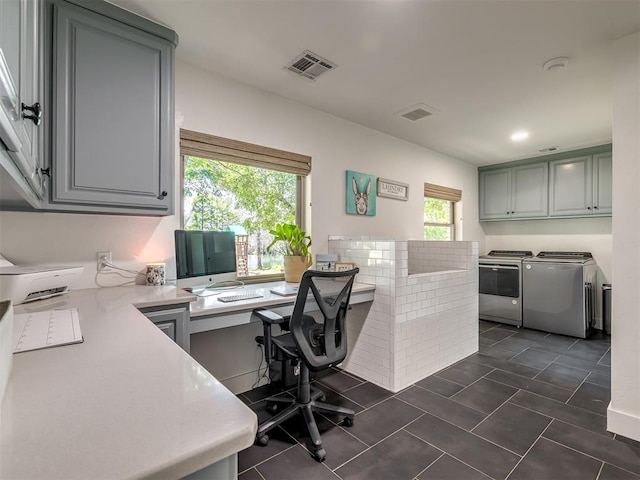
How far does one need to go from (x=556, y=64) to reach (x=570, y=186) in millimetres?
2740

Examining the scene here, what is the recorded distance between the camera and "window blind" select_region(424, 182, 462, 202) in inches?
169

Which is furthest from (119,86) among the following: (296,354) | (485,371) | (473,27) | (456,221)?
(456,221)

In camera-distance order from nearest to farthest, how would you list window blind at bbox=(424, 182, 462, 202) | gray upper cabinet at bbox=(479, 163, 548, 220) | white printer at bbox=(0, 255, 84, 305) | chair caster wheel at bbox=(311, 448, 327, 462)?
white printer at bbox=(0, 255, 84, 305) → chair caster wheel at bbox=(311, 448, 327, 462) → window blind at bbox=(424, 182, 462, 202) → gray upper cabinet at bbox=(479, 163, 548, 220)

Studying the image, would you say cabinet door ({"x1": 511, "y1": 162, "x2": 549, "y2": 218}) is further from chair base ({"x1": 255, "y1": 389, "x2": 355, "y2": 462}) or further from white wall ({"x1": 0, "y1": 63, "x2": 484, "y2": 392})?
chair base ({"x1": 255, "y1": 389, "x2": 355, "y2": 462})

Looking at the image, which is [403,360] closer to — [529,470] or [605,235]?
[529,470]

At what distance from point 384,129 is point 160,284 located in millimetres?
2835

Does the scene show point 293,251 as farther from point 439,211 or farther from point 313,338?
point 439,211

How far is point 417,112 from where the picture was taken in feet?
10.1

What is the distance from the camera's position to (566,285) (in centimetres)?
383

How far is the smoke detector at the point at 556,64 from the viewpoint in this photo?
2.17 m

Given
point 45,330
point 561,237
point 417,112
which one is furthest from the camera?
point 561,237

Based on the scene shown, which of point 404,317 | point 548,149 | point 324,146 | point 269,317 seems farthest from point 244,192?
point 548,149

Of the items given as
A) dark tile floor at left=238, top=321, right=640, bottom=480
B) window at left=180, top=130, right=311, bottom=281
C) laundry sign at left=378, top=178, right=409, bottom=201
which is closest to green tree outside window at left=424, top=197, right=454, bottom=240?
laundry sign at left=378, top=178, right=409, bottom=201

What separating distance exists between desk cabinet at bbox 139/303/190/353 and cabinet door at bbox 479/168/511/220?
193 inches
